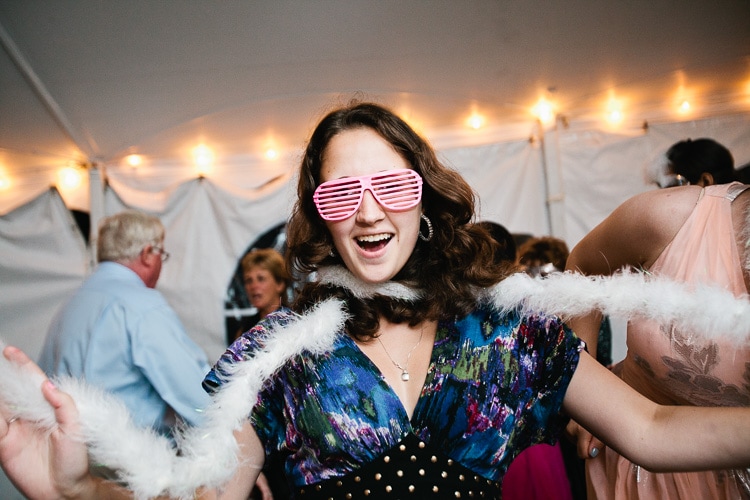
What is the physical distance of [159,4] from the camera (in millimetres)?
2670

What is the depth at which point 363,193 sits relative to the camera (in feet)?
4.50

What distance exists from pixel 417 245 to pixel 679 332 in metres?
0.77

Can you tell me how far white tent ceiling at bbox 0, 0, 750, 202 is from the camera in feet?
9.24

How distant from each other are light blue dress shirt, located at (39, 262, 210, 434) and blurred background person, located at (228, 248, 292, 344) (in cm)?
145

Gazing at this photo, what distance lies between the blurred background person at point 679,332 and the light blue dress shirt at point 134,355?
6.11ft

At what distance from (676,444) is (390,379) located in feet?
2.21

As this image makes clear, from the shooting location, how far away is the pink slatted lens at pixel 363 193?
4.52ft

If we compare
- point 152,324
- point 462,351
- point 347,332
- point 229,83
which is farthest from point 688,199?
point 229,83

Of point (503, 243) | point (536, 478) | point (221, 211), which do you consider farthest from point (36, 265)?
point (536, 478)

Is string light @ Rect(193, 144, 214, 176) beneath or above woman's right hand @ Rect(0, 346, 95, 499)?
above

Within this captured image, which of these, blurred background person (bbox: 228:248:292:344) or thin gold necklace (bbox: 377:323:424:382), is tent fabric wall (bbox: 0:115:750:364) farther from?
thin gold necklace (bbox: 377:323:424:382)

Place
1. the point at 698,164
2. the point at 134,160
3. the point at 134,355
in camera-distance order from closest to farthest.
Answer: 1. the point at 698,164
2. the point at 134,355
3. the point at 134,160

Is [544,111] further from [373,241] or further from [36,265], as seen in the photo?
[36,265]

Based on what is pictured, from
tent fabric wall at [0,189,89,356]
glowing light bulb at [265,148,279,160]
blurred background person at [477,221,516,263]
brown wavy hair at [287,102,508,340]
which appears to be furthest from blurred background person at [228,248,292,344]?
brown wavy hair at [287,102,508,340]
